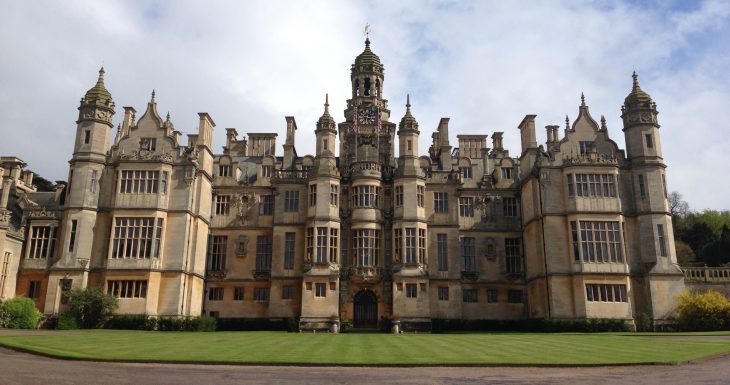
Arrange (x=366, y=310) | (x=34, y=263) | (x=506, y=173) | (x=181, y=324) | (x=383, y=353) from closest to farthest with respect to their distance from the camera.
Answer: (x=383, y=353), (x=181, y=324), (x=34, y=263), (x=366, y=310), (x=506, y=173)

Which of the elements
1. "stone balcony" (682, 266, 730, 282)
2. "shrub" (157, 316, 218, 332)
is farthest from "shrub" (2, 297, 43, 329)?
"stone balcony" (682, 266, 730, 282)

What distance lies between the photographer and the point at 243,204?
46.6 meters

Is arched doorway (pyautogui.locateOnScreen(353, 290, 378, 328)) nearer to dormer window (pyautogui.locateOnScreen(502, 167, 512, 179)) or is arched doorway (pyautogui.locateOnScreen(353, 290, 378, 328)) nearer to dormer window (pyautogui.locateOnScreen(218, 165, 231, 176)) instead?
dormer window (pyautogui.locateOnScreen(218, 165, 231, 176))

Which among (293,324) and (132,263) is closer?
(132,263)

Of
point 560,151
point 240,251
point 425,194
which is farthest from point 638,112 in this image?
point 240,251

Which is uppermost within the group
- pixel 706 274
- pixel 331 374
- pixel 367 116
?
pixel 367 116

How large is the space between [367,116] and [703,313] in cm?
2934

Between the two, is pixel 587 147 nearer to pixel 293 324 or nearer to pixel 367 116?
pixel 367 116

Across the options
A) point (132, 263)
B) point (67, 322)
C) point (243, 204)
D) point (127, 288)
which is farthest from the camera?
point (243, 204)

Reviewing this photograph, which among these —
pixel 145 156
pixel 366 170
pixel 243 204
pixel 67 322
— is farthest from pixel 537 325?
pixel 67 322

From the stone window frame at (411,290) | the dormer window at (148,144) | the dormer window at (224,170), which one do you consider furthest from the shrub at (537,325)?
the dormer window at (148,144)

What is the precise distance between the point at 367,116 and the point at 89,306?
26409mm

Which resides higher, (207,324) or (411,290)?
(411,290)

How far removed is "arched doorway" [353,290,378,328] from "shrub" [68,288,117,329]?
57.9ft
